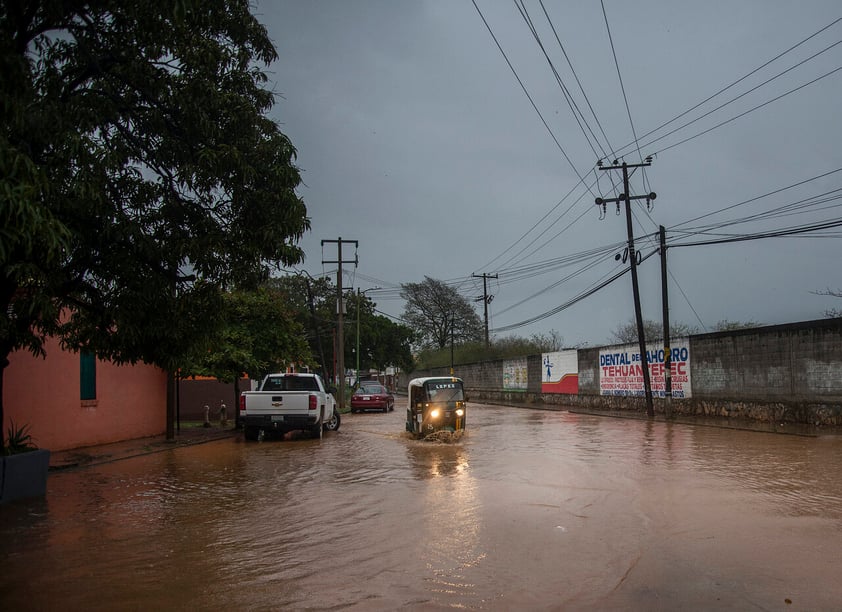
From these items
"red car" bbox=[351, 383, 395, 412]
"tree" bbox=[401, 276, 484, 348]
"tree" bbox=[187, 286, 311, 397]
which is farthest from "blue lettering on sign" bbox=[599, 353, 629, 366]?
"tree" bbox=[401, 276, 484, 348]

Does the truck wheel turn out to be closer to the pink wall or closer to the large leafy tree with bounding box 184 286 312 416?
the large leafy tree with bounding box 184 286 312 416

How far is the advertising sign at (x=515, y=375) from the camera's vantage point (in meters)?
46.7

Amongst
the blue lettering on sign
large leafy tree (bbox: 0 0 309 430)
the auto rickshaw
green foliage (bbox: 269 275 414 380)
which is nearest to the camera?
large leafy tree (bbox: 0 0 309 430)

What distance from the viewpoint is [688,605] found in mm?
5215

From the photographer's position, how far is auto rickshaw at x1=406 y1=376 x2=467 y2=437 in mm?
18594

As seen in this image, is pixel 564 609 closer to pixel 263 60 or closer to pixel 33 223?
pixel 33 223

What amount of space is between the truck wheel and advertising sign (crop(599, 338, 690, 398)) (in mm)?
13808

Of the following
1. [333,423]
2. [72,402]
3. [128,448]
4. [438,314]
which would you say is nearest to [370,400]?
[333,423]

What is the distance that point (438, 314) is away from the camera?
90.3 m

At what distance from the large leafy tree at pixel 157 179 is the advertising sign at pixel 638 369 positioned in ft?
70.9

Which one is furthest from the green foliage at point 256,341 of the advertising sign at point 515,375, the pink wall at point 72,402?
the advertising sign at point 515,375

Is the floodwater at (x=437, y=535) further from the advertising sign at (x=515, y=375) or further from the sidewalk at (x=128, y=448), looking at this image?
the advertising sign at (x=515, y=375)

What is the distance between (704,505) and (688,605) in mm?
4162

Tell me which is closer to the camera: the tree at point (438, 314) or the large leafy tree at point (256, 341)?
the large leafy tree at point (256, 341)
